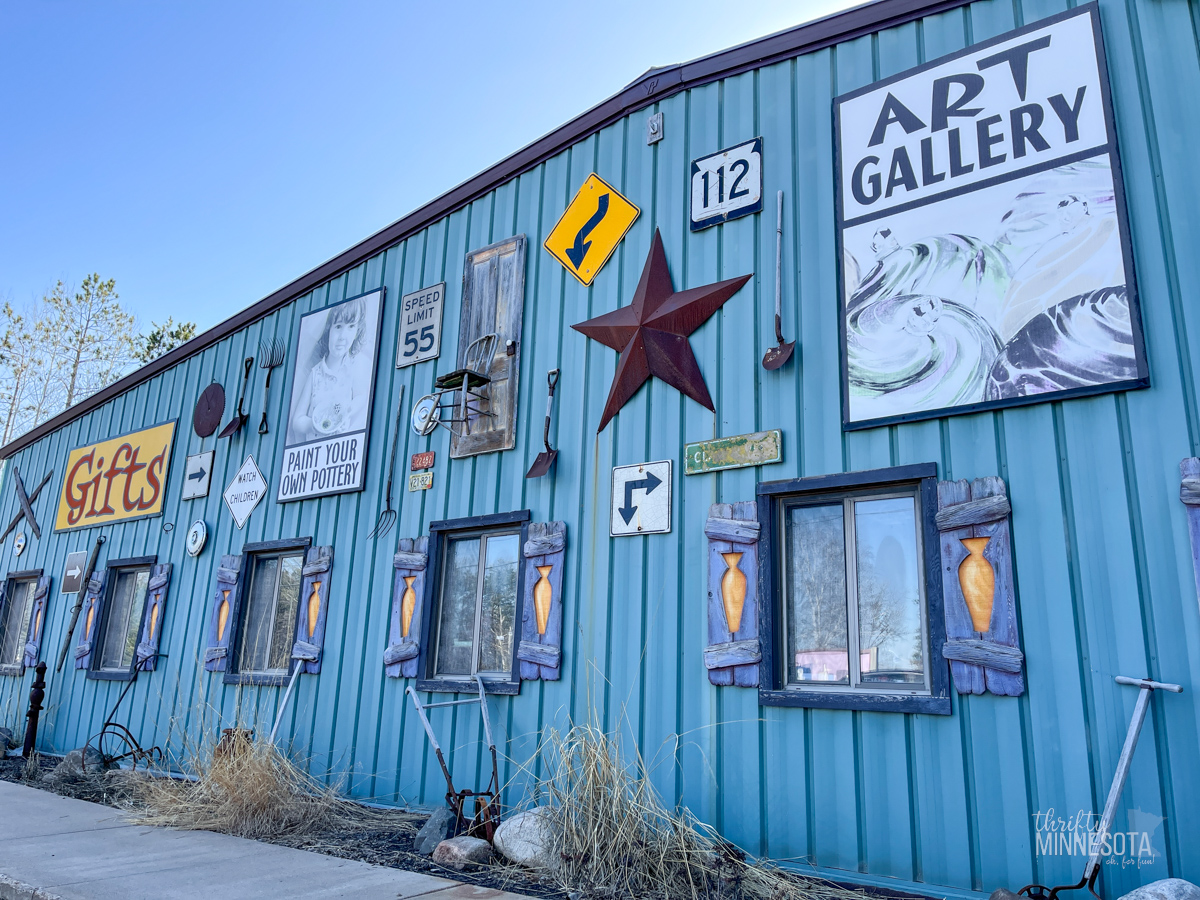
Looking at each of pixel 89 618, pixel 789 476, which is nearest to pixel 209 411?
pixel 89 618

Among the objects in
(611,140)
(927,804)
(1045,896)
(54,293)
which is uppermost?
(54,293)

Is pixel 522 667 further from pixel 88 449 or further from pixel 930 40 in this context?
pixel 88 449

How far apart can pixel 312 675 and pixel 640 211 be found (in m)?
4.98

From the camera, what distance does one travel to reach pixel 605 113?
23.9ft

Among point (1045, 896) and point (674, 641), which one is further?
point (674, 641)

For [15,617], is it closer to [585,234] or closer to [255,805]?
[255,805]

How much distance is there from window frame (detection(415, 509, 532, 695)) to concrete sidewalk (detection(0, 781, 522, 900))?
5.00ft

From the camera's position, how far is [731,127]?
21.2ft

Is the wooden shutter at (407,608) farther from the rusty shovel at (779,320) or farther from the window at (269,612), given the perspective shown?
the rusty shovel at (779,320)

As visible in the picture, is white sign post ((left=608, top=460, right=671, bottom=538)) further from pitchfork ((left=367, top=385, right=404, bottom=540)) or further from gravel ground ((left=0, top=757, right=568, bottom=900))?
Result: pitchfork ((left=367, top=385, right=404, bottom=540))

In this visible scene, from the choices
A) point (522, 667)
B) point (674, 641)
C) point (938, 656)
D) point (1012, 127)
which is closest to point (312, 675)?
point (522, 667)

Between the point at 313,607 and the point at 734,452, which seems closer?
the point at 734,452

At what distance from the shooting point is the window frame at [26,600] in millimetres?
11320

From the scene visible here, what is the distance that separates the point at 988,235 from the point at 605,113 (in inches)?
138
